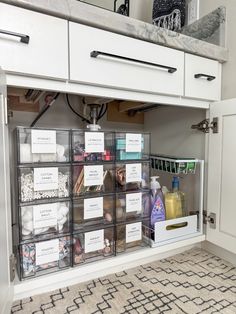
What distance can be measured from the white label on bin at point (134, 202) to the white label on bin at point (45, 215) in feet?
0.89

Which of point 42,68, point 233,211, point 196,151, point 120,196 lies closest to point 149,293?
point 120,196

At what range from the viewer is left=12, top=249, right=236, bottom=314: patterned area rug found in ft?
2.26

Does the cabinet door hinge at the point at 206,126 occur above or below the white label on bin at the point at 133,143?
above

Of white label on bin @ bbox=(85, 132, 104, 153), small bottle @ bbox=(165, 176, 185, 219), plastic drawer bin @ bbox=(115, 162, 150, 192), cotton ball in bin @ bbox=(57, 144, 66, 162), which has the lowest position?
small bottle @ bbox=(165, 176, 185, 219)

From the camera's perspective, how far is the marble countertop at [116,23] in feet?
2.02

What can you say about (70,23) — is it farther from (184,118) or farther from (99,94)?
(184,118)

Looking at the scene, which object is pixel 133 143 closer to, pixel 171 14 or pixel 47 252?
pixel 47 252

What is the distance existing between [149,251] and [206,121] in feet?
2.00

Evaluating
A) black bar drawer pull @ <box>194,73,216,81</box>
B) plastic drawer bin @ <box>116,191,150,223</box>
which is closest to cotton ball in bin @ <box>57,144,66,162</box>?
plastic drawer bin @ <box>116,191,150,223</box>

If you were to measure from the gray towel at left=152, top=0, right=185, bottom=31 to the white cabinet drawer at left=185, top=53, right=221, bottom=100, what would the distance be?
31 cm

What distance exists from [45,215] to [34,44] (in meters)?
0.49

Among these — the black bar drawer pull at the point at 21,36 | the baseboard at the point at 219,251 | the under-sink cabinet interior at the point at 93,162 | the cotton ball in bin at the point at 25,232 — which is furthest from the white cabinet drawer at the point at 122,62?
the baseboard at the point at 219,251

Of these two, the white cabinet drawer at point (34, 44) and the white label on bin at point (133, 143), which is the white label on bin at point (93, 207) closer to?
the white label on bin at point (133, 143)

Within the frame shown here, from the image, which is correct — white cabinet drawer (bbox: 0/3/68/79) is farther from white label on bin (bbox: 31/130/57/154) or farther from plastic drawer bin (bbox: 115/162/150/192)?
plastic drawer bin (bbox: 115/162/150/192)
